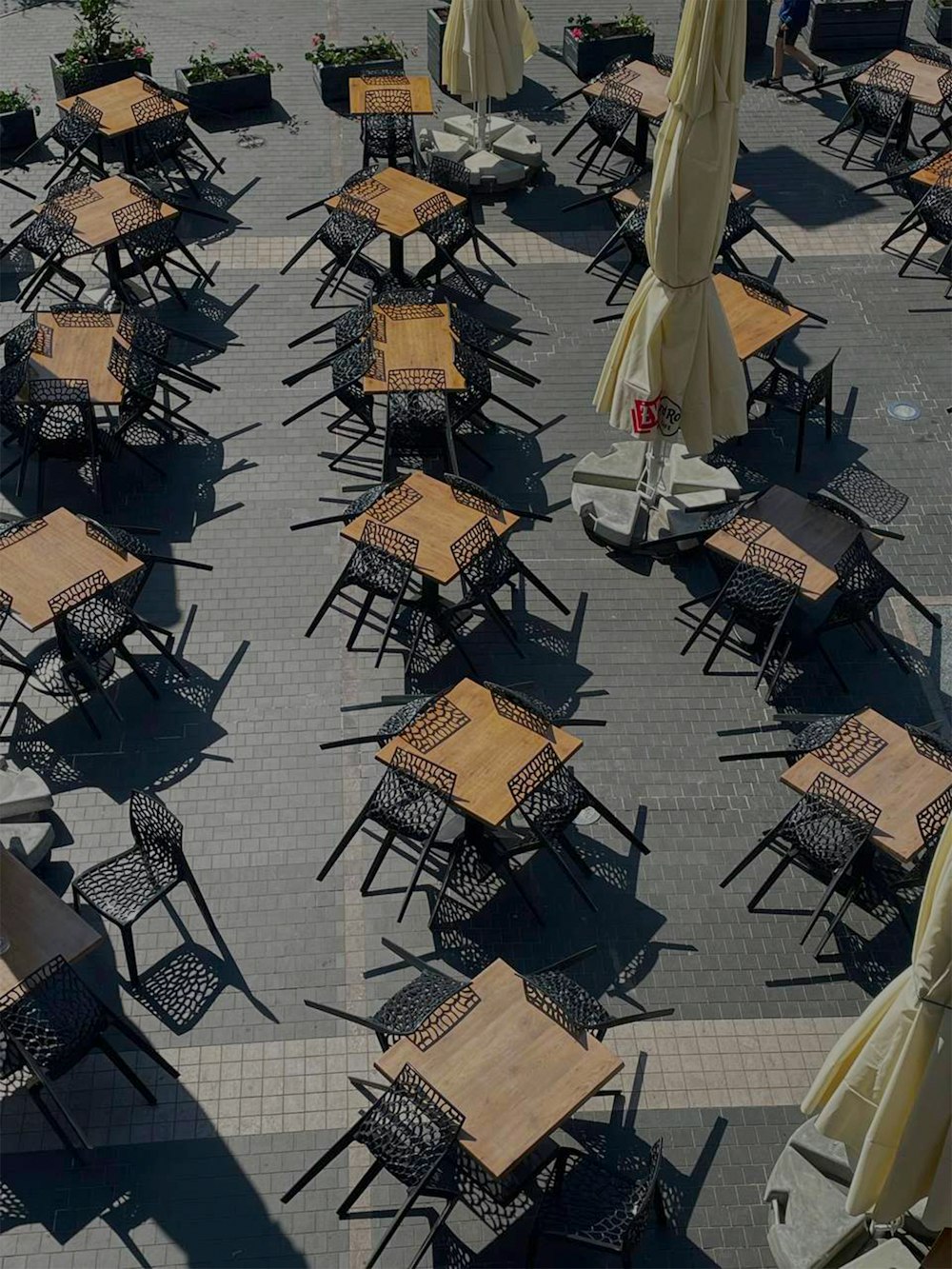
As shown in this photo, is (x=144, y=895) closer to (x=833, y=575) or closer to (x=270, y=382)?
(x=833, y=575)

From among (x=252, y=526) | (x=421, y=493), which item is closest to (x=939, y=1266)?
(x=421, y=493)

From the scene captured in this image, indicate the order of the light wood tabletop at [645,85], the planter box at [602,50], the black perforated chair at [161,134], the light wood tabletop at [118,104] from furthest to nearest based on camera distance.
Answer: the planter box at [602,50]
the light wood tabletop at [645,85]
the black perforated chair at [161,134]
the light wood tabletop at [118,104]

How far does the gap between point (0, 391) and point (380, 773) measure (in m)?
5.09

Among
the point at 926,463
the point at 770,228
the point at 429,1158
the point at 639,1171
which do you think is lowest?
the point at 639,1171

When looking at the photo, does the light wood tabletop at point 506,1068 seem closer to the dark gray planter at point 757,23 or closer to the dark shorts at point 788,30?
the dark shorts at point 788,30

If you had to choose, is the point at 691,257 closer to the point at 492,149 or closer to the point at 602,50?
the point at 492,149

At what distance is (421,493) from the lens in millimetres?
12477

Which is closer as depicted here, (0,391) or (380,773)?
(380,773)

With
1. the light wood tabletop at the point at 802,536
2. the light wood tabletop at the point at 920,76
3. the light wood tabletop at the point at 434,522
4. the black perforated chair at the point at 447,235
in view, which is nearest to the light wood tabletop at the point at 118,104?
the black perforated chair at the point at 447,235

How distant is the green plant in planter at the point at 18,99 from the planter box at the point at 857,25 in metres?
10.5

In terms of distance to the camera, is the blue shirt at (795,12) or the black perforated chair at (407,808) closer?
the black perforated chair at (407,808)

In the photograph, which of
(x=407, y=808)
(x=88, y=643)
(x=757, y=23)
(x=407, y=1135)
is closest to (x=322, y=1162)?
(x=407, y=1135)

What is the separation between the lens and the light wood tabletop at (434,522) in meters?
11.9

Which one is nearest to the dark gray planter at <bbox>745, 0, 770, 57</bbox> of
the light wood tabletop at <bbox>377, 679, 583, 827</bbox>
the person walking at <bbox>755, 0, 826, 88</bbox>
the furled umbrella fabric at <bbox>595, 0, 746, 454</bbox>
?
the person walking at <bbox>755, 0, 826, 88</bbox>
